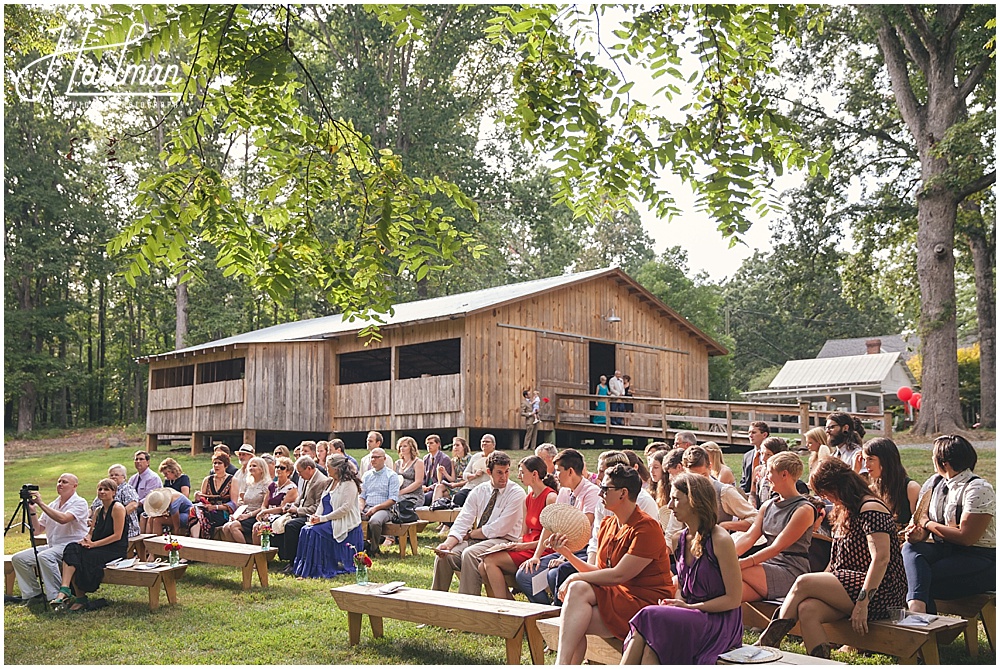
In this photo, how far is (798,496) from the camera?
21.1ft

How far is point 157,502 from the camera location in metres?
11.7

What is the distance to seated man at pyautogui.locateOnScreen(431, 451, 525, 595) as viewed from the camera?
7.92m

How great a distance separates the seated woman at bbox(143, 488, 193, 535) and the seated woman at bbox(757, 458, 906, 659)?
8.58 m

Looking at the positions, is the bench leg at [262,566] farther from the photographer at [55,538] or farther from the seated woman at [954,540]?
the seated woman at [954,540]

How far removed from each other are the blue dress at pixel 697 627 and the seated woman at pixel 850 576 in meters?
0.78

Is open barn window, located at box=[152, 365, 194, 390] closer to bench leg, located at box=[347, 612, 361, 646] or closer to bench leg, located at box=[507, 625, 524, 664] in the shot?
bench leg, located at box=[347, 612, 361, 646]

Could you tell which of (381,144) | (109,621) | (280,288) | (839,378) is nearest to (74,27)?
(381,144)

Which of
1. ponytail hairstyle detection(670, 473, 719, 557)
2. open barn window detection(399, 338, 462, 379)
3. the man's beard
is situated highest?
open barn window detection(399, 338, 462, 379)

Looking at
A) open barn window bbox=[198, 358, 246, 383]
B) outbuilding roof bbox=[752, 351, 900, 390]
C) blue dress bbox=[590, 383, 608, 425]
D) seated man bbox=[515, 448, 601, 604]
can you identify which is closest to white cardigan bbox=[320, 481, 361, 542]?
seated man bbox=[515, 448, 601, 604]

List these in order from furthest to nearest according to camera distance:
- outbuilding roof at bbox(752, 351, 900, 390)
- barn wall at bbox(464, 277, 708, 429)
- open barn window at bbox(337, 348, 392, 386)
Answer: outbuilding roof at bbox(752, 351, 900, 390) < open barn window at bbox(337, 348, 392, 386) < barn wall at bbox(464, 277, 708, 429)

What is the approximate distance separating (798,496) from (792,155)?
8.48ft

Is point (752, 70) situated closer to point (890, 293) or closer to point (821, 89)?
point (821, 89)

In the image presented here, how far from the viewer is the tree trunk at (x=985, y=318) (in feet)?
71.3

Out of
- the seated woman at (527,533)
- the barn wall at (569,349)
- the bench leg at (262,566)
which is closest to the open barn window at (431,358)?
the barn wall at (569,349)
